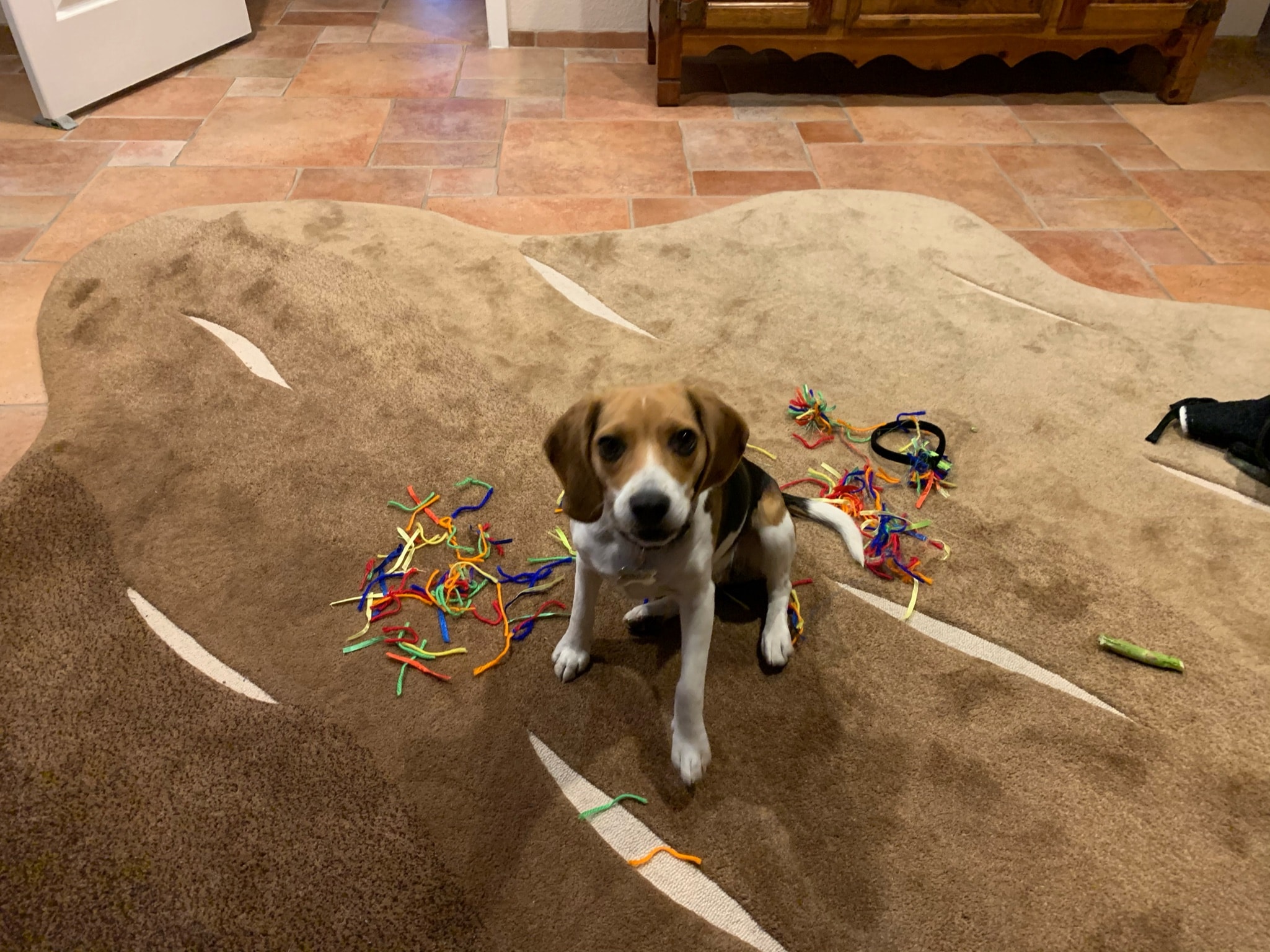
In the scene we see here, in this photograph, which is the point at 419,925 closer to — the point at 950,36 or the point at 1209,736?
the point at 1209,736

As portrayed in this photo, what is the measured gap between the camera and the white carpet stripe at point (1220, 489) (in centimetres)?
196

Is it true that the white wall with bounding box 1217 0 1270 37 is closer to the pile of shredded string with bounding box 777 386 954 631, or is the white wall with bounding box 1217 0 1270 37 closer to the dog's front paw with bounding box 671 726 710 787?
the pile of shredded string with bounding box 777 386 954 631

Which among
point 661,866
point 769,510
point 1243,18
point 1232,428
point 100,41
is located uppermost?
point 100,41

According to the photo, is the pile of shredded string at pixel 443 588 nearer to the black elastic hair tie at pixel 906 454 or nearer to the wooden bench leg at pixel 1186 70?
the black elastic hair tie at pixel 906 454

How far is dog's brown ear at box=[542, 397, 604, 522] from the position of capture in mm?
1257

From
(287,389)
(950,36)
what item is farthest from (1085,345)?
(287,389)

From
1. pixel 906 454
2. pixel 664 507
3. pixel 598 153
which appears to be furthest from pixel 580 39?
pixel 664 507

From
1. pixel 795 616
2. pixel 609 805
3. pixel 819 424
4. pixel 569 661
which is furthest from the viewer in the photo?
pixel 819 424

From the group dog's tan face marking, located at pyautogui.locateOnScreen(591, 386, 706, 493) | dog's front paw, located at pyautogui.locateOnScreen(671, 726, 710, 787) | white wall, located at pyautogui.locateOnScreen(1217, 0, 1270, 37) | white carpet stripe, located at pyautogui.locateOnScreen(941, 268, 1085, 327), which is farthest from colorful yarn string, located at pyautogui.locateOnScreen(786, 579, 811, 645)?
white wall, located at pyautogui.locateOnScreen(1217, 0, 1270, 37)

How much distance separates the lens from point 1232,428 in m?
2.05

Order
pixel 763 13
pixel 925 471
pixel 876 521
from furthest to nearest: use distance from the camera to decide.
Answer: pixel 763 13 → pixel 925 471 → pixel 876 521

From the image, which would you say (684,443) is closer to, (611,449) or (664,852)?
(611,449)

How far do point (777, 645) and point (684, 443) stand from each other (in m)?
0.54

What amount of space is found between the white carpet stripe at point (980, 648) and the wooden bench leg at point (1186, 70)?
3.43m
